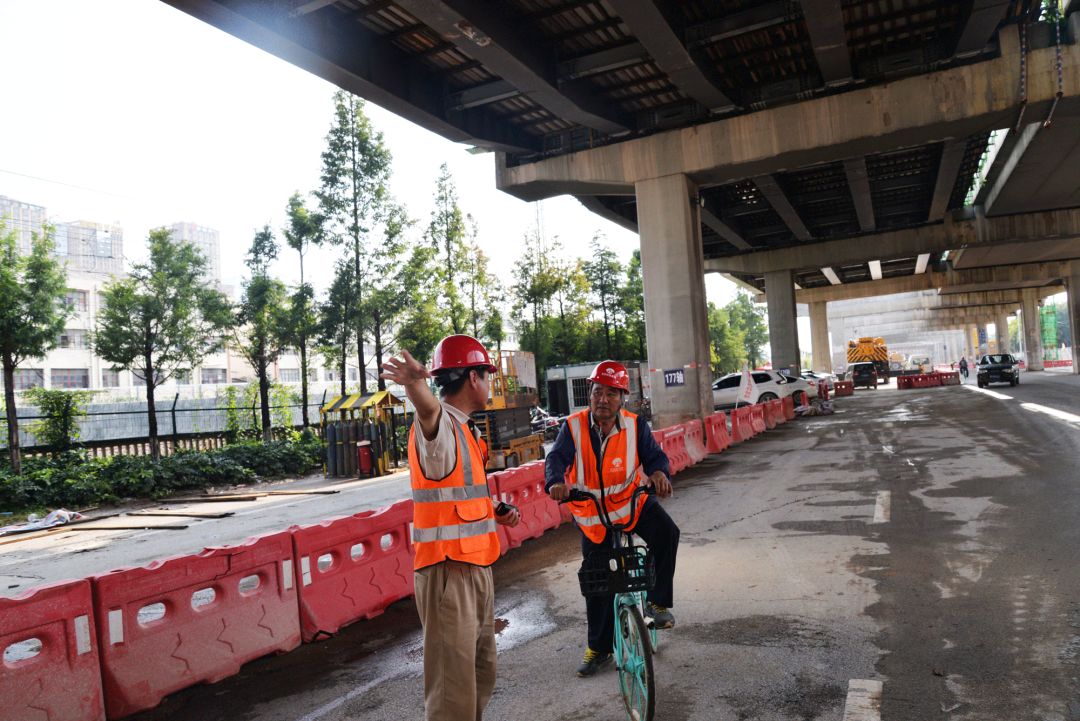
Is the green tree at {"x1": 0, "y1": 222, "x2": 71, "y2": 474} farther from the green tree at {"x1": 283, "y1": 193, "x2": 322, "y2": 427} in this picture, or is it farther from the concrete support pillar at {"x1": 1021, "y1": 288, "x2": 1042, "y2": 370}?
the concrete support pillar at {"x1": 1021, "y1": 288, "x2": 1042, "y2": 370}

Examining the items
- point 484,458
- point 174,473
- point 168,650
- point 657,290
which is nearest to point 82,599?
point 168,650

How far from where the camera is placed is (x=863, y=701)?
405 centimetres

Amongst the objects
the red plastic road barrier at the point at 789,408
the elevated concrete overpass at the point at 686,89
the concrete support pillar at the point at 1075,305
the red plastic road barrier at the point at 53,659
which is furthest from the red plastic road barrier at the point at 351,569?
the concrete support pillar at the point at 1075,305

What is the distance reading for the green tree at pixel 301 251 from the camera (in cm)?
2520

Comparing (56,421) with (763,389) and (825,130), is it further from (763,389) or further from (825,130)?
(763,389)

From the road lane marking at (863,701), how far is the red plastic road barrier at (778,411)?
885 inches

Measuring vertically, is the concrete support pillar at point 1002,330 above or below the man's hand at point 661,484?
above

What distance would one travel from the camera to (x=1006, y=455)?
13883mm

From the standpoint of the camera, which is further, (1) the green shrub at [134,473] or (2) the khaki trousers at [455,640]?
(1) the green shrub at [134,473]

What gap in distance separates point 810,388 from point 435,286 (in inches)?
617

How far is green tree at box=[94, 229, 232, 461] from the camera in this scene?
67.8 ft

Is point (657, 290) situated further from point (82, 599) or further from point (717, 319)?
point (717, 319)

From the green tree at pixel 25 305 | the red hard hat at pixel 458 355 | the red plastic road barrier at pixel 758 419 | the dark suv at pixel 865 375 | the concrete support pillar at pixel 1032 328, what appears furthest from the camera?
the concrete support pillar at pixel 1032 328

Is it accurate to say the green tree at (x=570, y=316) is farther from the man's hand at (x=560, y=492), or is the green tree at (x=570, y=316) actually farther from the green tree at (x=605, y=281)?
the man's hand at (x=560, y=492)
